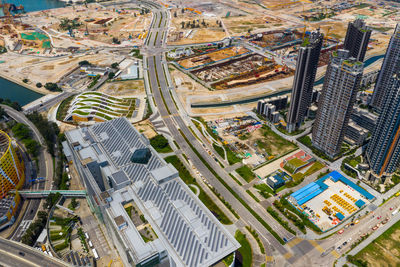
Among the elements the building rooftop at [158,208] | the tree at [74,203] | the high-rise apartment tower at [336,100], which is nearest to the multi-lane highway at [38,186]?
the tree at [74,203]

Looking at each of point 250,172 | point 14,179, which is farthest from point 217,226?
point 14,179

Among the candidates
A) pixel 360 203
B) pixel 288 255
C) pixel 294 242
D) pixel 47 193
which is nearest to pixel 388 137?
pixel 360 203

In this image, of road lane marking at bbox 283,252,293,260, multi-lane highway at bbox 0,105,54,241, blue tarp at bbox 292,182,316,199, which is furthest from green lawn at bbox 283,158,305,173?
multi-lane highway at bbox 0,105,54,241

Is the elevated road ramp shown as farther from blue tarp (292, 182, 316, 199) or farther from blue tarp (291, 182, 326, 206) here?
blue tarp (291, 182, 326, 206)

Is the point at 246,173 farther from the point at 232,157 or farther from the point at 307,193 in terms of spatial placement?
the point at 307,193

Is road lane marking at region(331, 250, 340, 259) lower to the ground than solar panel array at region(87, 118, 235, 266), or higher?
lower

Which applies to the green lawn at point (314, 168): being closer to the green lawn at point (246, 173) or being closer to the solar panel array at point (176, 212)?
the green lawn at point (246, 173)
